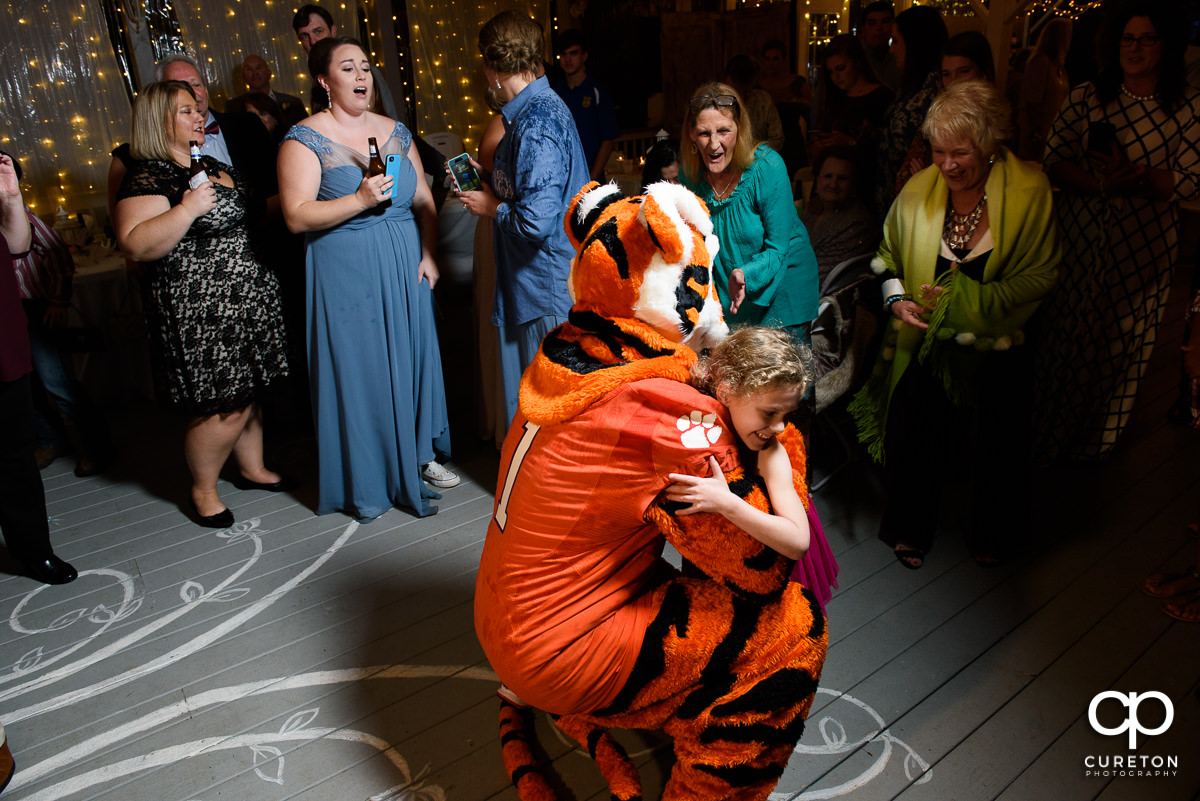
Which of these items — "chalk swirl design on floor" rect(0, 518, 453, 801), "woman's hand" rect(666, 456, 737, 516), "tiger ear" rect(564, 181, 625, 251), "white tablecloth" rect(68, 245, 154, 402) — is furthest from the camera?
"white tablecloth" rect(68, 245, 154, 402)

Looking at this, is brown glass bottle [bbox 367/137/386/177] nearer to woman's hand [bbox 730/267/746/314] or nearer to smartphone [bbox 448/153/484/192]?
smartphone [bbox 448/153/484/192]

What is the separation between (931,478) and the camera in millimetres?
2484

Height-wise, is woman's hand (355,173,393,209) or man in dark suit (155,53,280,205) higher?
man in dark suit (155,53,280,205)

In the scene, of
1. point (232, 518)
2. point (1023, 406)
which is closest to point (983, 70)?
point (1023, 406)

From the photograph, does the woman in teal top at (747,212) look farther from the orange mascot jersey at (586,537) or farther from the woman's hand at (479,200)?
the orange mascot jersey at (586,537)

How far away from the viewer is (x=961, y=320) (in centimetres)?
226

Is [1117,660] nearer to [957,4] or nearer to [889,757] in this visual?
[889,757]

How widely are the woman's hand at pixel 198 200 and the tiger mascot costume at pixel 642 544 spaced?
5.28 ft

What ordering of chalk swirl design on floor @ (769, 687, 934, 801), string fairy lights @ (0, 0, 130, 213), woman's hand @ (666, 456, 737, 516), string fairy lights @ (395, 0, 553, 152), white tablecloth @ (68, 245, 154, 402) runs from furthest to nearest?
1. string fairy lights @ (395, 0, 553, 152)
2. string fairy lights @ (0, 0, 130, 213)
3. white tablecloth @ (68, 245, 154, 402)
4. chalk swirl design on floor @ (769, 687, 934, 801)
5. woman's hand @ (666, 456, 737, 516)

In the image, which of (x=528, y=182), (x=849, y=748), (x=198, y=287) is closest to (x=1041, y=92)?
(x=528, y=182)

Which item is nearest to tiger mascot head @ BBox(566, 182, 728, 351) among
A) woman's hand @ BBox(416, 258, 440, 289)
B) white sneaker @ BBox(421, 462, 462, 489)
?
woman's hand @ BBox(416, 258, 440, 289)

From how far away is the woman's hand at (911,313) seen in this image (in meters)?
2.33

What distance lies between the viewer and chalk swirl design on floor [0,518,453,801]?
1.88m

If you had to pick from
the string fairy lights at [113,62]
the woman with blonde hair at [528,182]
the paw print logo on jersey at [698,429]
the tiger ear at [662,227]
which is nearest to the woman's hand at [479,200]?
the woman with blonde hair at [528,182]
